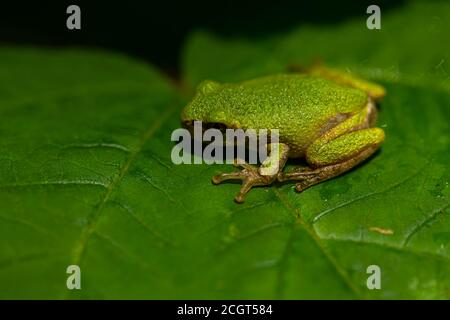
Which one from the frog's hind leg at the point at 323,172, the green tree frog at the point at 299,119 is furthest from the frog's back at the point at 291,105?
the frog's hind leg at the point at 323,172

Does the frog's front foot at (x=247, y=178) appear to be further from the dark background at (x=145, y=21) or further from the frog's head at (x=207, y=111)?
the dark background at (x=145, y=21)

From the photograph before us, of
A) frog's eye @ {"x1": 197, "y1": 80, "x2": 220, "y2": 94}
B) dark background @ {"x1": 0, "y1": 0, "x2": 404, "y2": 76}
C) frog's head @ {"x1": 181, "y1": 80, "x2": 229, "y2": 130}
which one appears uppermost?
dark background @ {"x1": 0, "y1": 0, "x2": 404, "y2": 76}

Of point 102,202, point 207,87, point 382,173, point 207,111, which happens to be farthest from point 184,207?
point 382,173

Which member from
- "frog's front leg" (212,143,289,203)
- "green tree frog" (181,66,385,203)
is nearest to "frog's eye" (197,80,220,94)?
"green tree frog" (181,66,385,203)

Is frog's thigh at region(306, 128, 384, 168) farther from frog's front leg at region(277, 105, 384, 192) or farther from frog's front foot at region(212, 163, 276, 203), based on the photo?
frog's front foot at region(212, 163, 276, 203)

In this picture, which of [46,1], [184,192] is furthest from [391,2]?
[46,1]

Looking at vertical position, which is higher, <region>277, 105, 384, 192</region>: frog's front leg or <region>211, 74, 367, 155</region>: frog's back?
<region>211, 74, 367, 155</region>: frog's back
